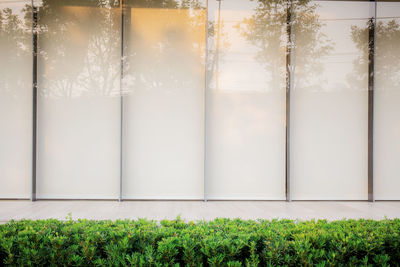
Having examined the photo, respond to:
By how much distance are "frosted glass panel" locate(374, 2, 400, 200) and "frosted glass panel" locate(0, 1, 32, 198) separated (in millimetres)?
7619

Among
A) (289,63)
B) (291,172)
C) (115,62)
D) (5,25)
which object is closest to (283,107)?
(289,63)

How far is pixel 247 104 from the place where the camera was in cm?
615

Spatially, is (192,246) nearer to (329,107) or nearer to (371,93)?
(329,107)

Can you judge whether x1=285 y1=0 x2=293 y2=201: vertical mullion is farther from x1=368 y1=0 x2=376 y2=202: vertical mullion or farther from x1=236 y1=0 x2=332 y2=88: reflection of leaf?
x1=368 y1=0 x2=376 y2=202: vertical mullion

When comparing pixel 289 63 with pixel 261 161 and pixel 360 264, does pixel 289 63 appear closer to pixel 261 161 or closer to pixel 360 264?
pixel 261 161

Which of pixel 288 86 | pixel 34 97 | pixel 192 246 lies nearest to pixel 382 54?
pixel 288 86

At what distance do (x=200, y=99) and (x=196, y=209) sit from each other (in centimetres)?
→ 234

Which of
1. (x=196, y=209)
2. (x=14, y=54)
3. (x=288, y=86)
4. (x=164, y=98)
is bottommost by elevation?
(x=196, y=209)

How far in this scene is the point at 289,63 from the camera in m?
6.15

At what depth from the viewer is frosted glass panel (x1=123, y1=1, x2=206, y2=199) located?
19.9 feet

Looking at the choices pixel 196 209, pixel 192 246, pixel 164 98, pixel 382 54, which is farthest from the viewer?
pixel 382 54

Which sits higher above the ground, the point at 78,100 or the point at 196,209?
the point at 78,100

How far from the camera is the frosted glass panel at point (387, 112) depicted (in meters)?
6.16

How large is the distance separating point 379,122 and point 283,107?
7.07ft
